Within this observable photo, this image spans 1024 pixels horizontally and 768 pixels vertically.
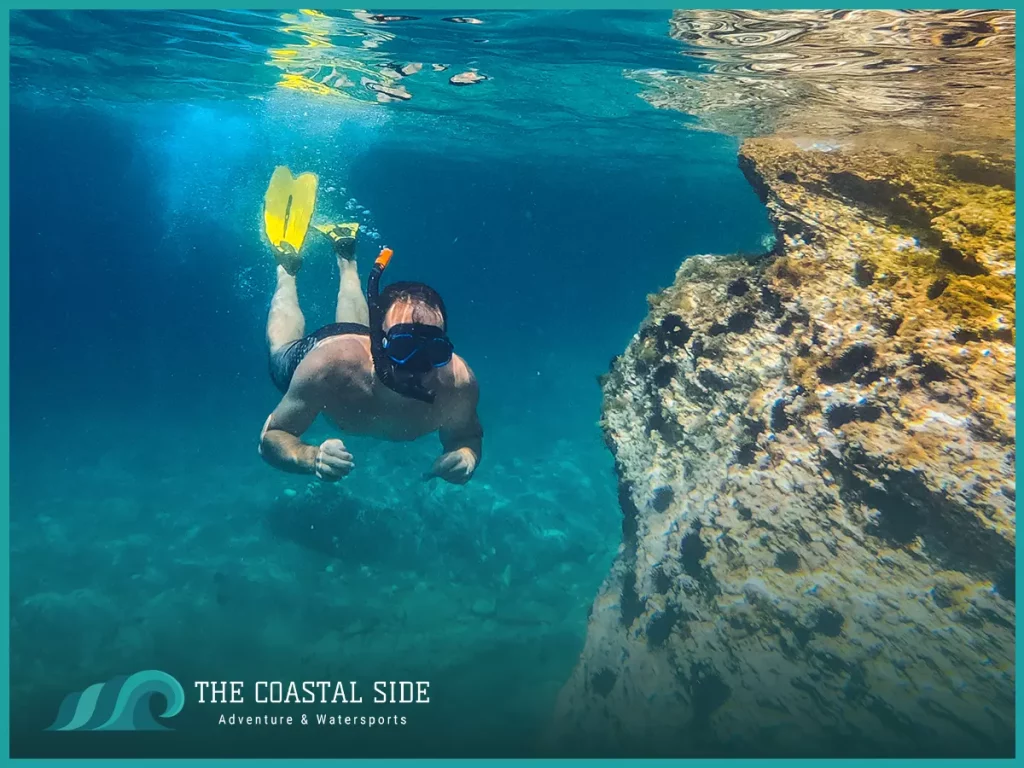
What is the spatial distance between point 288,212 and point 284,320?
3133mm

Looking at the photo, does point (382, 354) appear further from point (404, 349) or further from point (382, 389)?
point (382, 389)

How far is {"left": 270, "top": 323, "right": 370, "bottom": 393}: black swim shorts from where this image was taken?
602 cm

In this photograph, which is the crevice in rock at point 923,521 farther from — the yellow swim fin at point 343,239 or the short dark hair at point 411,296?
the yellow swim fin at point 343,239

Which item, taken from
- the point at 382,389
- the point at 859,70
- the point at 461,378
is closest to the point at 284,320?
the point at 382,389

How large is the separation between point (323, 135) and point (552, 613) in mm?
23140

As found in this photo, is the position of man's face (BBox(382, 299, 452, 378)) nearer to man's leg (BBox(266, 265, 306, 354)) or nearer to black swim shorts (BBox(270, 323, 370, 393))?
black swim shorts (BBox(270, 323, 370, 393))

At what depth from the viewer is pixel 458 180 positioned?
43656mm

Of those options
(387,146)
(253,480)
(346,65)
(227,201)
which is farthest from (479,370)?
(227,201)

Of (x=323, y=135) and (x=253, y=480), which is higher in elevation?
(x=323, y=135)

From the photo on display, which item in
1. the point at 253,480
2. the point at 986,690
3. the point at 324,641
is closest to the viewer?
the point at 986,690

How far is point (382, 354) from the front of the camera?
477 cm

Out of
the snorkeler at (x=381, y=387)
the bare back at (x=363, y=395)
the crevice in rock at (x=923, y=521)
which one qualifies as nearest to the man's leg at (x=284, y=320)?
the snorkeler at (x=381, y=387)

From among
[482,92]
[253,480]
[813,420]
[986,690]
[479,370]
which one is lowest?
[479,370]

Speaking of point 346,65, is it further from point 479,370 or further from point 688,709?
point 479,370
